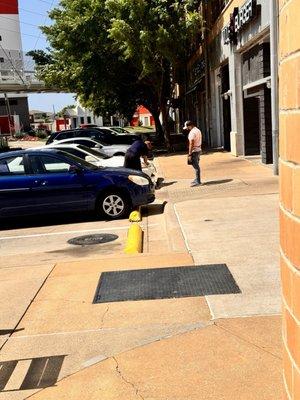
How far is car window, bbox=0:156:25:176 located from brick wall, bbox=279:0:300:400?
10.1 m

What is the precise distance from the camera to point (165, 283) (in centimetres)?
597

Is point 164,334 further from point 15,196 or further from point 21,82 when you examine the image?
point 21,82

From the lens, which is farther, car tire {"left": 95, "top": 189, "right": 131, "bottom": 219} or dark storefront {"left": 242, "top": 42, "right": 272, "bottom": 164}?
dark storefront {"left": 242, "top": 42, "right": 272, "bottom": 164}

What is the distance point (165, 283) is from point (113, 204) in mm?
5230

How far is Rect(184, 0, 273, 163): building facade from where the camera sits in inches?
642

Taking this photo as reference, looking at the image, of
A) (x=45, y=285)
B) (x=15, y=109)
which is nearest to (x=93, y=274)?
(x=45, y=285)

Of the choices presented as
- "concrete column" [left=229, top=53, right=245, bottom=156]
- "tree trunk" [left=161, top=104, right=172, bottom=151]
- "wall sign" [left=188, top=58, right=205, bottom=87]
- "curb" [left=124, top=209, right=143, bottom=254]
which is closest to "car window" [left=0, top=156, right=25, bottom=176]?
"curb" [left=124, top=209, right=143, bottom=254]

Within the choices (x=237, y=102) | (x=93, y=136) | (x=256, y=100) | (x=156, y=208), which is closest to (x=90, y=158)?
(x=156, y=208)

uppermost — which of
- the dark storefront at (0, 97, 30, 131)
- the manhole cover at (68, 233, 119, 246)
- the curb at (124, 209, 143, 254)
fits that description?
the dark storefront at (0, 97, 30, 131)

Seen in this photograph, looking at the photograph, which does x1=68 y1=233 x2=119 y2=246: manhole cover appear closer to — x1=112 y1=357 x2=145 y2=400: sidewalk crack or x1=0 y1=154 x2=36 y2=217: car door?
x1=0 y1=154 x2=36 y2=217: car door

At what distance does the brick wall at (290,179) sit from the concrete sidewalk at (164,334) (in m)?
2.06

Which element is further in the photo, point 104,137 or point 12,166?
point 104,137

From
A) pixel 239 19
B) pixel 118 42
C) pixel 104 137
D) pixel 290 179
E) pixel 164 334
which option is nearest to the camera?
pixel 290 179

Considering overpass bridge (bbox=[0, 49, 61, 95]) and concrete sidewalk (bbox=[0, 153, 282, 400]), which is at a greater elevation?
overpass bridge (bbox=[0, 49, 61, 95])
